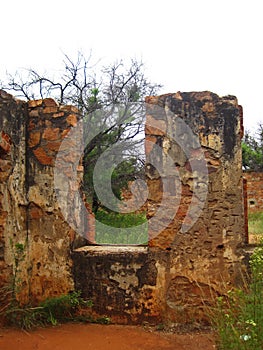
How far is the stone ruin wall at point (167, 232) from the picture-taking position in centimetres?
432

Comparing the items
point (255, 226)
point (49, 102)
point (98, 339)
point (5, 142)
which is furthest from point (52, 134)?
point (255, 226)

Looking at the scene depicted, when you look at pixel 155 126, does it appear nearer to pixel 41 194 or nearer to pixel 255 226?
pixel 41 194

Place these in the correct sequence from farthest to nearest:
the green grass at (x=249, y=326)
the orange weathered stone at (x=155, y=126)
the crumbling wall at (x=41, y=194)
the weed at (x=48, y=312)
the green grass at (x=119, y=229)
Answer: the green grass at (x=119, y=229), the crumbling wall at (x=41, y=194), the orange weathered stone at (x=155, y=126), the weed at (x=48, y=312), the green grass at (x=249, y=326)

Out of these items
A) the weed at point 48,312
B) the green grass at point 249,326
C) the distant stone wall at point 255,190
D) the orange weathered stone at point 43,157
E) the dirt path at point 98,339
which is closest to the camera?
the green grass at point 249,326

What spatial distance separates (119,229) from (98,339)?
5129mm

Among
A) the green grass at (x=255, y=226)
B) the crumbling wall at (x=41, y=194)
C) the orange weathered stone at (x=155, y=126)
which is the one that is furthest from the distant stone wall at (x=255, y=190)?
the crumbling wall at (x=41, y=194)

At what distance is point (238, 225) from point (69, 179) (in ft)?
6.31

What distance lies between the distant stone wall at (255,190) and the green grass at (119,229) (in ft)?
22.3

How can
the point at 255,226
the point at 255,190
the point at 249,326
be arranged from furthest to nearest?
the point at 255,190
the point at 255,226
the point at 249,326

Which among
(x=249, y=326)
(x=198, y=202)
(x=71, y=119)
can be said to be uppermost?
(x=71, y=119)

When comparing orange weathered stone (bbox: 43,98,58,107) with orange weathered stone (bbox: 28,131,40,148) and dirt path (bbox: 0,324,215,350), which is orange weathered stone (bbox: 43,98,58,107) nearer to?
orange weathered stone (bbox: 28,131,40,148)

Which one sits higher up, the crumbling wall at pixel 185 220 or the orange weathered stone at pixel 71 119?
the orange weathered stone at pixel 71 119

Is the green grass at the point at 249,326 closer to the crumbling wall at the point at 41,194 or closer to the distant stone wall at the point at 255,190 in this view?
the crumbling wall at the point at 41,194

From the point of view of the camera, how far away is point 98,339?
3.96m
